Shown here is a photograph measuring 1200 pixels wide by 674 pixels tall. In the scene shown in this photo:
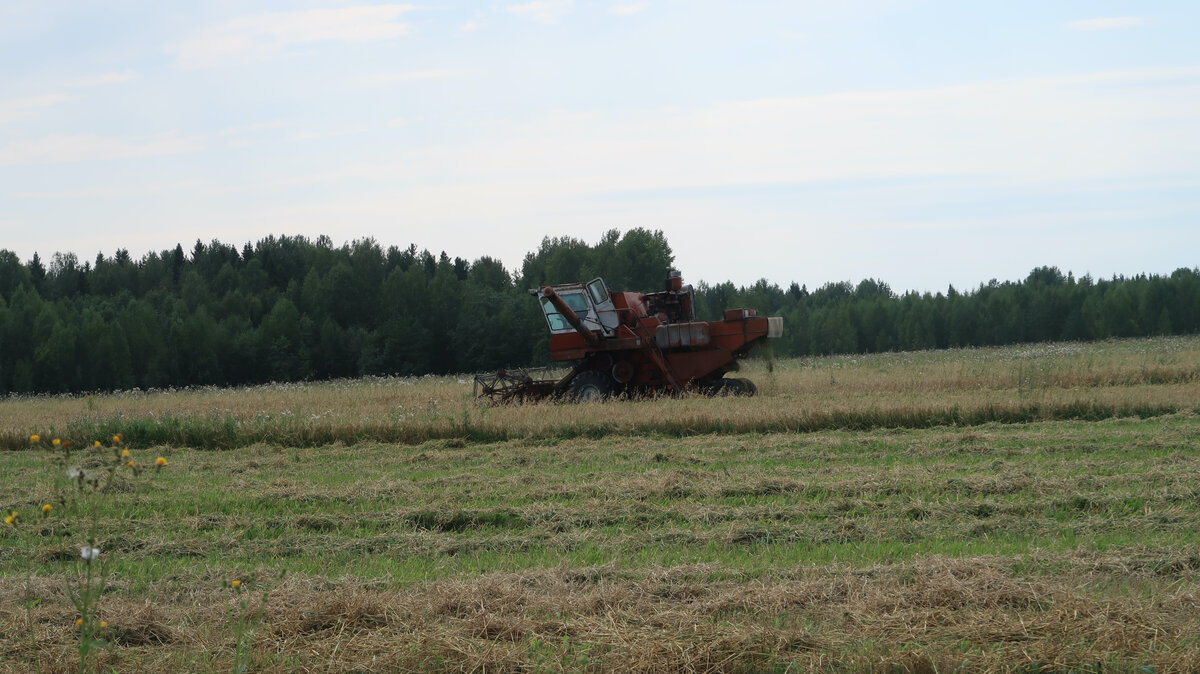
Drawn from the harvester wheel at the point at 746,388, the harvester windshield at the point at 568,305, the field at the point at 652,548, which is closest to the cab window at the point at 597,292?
the harvester windshield at the point at 568,305

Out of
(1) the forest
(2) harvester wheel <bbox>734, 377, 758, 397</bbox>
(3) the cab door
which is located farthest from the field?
(1) the forest

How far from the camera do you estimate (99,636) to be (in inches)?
190

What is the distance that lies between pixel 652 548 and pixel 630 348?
44.3ft

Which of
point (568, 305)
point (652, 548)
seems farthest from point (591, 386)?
point (652, 548)

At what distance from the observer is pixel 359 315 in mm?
66688

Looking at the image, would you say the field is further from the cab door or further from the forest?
the forest

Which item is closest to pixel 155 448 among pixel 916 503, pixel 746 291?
pixel 916 503

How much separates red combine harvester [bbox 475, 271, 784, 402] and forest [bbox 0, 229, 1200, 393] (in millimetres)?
33681

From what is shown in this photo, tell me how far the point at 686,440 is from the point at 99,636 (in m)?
9.87

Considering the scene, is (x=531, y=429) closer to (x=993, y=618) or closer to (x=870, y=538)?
(x=870, y=538)

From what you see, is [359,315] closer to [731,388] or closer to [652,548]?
[731,388]

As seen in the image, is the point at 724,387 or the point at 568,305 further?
the point at 568,305

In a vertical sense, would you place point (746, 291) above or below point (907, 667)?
above

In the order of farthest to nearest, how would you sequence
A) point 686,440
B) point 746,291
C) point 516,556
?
point 746,291
point 686,440
point 516,556
